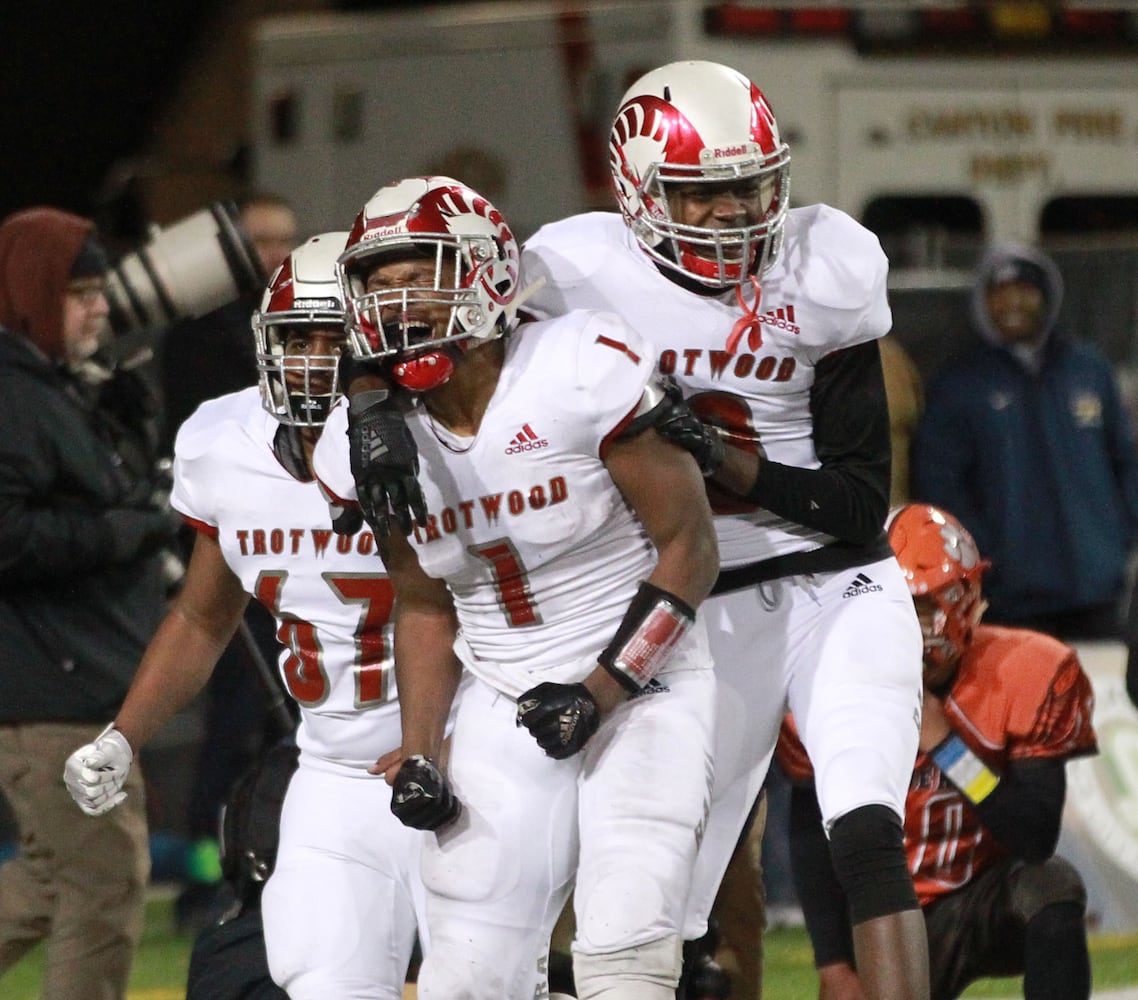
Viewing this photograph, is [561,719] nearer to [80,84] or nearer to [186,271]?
[186,271]

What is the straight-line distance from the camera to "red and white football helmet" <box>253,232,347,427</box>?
4.22m

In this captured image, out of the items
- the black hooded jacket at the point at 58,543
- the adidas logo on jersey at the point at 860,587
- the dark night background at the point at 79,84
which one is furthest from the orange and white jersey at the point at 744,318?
the dark night background at the point at 79,84

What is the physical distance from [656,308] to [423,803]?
40.8 inches

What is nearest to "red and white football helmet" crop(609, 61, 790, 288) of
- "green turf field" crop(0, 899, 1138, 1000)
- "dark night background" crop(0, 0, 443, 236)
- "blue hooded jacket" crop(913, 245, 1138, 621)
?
"green turf field" crop(0, 899, 1138, 1000)

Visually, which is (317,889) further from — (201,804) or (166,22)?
(166,22)

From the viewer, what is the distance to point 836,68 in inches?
337

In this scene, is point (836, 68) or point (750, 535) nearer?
point (750, 535)

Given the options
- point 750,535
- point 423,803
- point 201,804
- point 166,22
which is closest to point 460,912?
point 423,803

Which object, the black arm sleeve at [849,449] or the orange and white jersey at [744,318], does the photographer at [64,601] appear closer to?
the orange and white jersey at [744,318]

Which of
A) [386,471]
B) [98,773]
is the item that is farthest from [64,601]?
[386,471]

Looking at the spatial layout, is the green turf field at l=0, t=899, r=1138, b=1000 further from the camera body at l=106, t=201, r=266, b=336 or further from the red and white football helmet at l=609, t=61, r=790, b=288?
the red and white football helmet at l=609, t=61, r=790, b=288

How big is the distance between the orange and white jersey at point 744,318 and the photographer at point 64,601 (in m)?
1.54

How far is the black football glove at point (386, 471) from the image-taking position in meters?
3.64

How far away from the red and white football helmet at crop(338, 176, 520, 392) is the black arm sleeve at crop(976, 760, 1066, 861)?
1.51 meters
